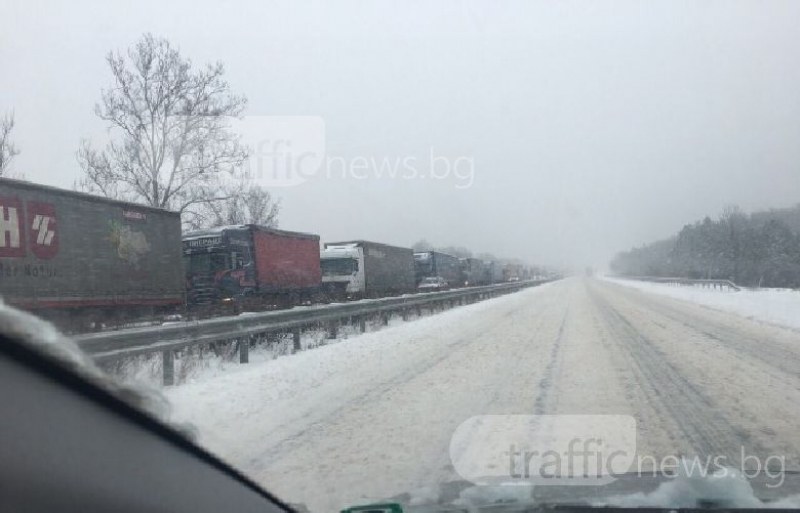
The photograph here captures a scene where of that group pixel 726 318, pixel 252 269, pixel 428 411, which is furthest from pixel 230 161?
pixel 428 411

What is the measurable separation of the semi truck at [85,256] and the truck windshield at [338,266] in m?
14.8

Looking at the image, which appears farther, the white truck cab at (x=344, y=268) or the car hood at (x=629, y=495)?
the white truck cab at (x=344, y=268)

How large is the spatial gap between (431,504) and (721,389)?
640 cm

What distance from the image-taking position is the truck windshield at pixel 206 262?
984 inches

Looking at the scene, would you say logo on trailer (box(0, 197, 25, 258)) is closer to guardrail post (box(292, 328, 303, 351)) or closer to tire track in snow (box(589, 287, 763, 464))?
guardrail post (box(292, 328, 303, 351))

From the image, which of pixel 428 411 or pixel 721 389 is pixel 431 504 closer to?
pixel 428 411

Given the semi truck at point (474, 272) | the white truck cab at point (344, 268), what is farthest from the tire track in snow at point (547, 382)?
the semi truck at point (474, 272)

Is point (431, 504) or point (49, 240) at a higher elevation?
point (49, 240)

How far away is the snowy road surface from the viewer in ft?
18.7

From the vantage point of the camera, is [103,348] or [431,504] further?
[103,348]

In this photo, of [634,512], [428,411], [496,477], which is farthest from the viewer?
[428,411]

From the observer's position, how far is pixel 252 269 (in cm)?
2562

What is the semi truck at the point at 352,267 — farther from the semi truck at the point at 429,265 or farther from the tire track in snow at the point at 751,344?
the tire track in snow at the point at 751,344

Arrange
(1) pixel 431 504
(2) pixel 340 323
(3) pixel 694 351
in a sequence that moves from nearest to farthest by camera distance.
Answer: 1. (1) pixel 431 504
2. (3) pixel 694 351
3. (2) pixel 340 323
